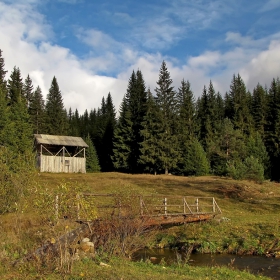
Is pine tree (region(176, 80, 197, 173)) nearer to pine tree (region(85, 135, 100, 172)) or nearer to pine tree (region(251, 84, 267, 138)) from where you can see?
pine tree (region(251, 84, 267, 138))

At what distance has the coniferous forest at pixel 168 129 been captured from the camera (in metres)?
49.2

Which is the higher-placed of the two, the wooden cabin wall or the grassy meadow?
the wooden cabin wall

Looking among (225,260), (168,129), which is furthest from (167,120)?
(225,260)

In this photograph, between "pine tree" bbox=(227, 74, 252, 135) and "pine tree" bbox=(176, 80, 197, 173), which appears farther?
"pine tree" bbox=(227, 74, 252, 135)

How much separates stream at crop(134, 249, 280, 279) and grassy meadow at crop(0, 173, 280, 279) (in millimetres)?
851

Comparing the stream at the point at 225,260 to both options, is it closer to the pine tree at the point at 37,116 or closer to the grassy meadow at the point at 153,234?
the grassy meadow at the point at 153,234

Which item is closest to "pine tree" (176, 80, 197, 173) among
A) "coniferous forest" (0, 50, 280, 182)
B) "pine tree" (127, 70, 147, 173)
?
"coniferous forest" (0, 50, 280, 182)

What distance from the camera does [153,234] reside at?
1478 centimetres

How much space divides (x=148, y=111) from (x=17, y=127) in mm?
20100

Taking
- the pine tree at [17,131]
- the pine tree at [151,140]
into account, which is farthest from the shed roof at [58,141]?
the pine tree at [151,140]

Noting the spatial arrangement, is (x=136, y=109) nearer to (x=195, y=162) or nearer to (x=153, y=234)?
(x=195, y=162)

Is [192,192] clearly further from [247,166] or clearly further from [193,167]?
[193,167]

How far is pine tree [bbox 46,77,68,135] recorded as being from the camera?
64744 millimetres

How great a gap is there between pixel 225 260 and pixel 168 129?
38.9 meters
